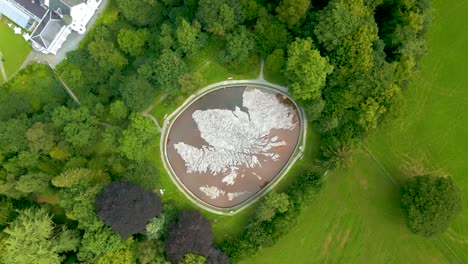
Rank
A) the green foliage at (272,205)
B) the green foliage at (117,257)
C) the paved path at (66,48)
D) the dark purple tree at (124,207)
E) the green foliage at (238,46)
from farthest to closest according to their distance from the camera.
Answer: the paved path at (66,48), the green foliage at (238,46), the green foliage at (272,205), the green foliage at (117,257), the dark purple tree at (124,207)

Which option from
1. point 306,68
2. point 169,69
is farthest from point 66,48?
point 306,68

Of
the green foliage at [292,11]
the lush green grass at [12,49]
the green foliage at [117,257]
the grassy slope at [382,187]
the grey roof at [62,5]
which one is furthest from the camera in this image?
the lush green grass at [12,49]

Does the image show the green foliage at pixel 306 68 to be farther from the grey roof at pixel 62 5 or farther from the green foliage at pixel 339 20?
the grey roof at pixel 62 5

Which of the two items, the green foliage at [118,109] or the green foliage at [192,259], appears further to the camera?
the green foliage at [118,109]

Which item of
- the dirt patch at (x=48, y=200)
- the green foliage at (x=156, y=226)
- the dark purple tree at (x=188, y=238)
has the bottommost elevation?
the dirt patch at (x=48, y=200)

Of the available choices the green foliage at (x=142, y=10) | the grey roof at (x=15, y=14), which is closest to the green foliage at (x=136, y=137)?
the green foliage at (x=142, y=10)

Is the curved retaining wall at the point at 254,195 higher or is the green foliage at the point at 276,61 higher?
the green foliage at the point at 276,61
